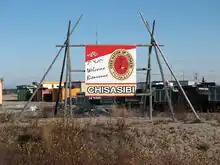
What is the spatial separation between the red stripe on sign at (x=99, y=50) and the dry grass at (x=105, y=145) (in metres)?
2.62

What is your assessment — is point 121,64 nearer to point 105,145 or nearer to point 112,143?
point 112,143

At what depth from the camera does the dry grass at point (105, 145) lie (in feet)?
24.0

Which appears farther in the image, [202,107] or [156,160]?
[202,107]

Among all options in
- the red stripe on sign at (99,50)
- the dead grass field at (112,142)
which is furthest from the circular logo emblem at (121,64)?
the dead grass field at (112,142)

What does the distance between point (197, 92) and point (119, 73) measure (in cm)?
1855

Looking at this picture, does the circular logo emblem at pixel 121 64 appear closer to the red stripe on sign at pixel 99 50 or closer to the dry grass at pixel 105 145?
the red stripe on sign at pixel 99 50

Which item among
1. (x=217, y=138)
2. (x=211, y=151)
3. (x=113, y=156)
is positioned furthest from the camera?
(x=217, y=138)

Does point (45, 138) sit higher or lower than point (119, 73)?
lower

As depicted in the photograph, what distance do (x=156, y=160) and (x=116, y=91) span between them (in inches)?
260

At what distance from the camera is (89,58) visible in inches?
535

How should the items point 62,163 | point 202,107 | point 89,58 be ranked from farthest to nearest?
1. point 202,107
2. point 89,58
3. point 62,163

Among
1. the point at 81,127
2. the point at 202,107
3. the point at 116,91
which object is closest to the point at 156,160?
the point at 81,127

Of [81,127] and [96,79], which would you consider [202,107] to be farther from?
[81,127]

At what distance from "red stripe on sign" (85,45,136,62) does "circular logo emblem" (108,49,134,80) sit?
0.14 metres
